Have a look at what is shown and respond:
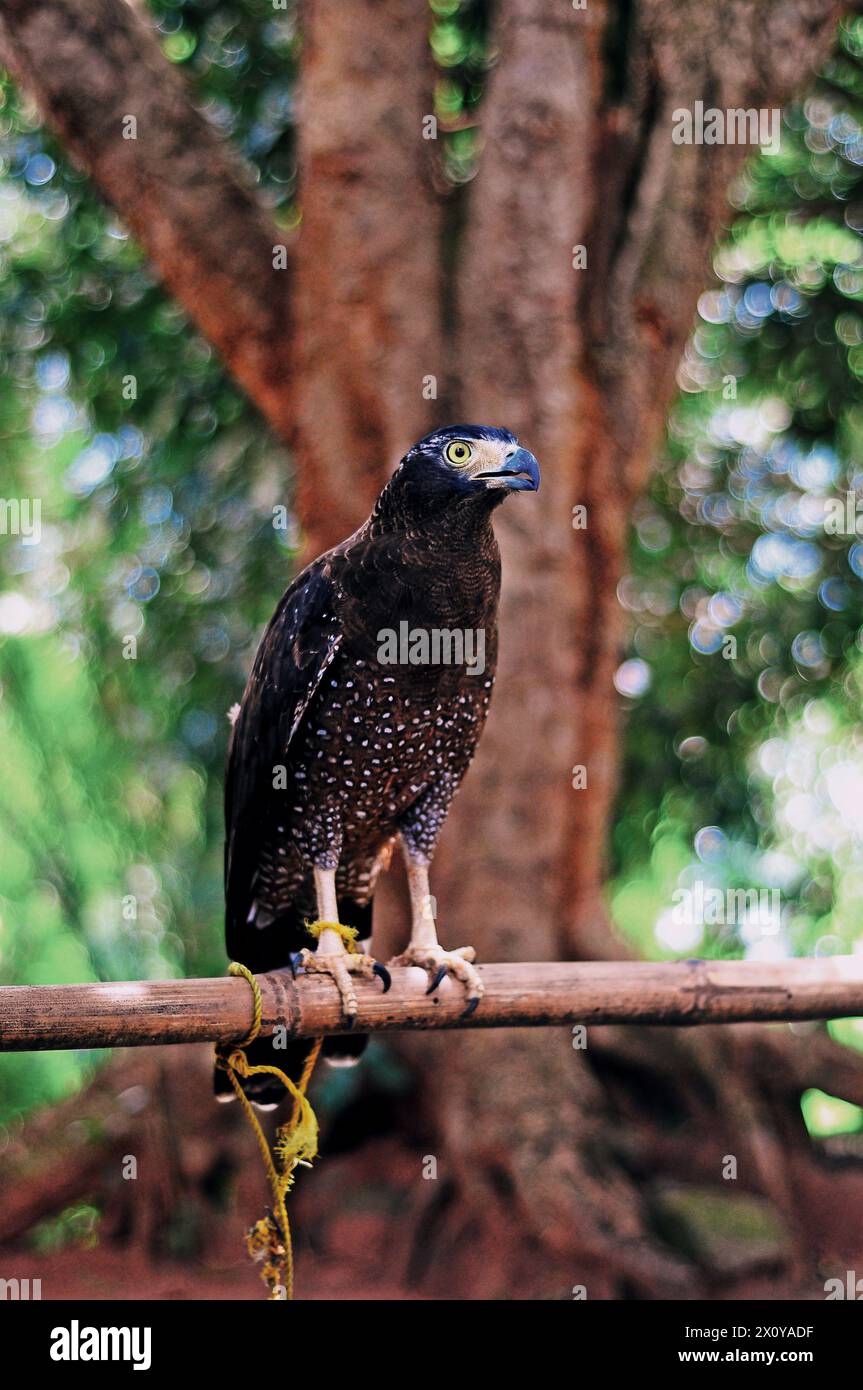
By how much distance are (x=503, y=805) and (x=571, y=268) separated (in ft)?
7.50

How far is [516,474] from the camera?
2580 mm

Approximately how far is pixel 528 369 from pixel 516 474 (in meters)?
2.65

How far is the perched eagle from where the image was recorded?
277 cm

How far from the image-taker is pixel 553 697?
5273 millimetres

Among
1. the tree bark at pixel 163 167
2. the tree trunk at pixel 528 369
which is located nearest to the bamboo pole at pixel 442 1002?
the tree trunk at pixel 528 369

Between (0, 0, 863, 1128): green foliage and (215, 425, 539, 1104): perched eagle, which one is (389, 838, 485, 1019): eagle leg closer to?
(215, 425, 539, 1104): perched eagle

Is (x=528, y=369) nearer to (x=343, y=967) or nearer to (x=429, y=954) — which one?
(x=429, y=954)

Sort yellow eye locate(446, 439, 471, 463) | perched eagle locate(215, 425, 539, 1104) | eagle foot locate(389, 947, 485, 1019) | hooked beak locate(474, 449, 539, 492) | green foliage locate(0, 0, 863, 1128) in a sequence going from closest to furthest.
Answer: hooked beak locate(474, 449, 539, 492) → yellow eye locate(446, 439, 471, 463) → perched eagle locate(215, 425, 539, 1104) → eagle foot locate(389, 947, 485, 1019) → green foliage locate(0, 0, 863, 1128)

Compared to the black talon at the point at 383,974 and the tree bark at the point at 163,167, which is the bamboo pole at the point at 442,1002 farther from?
the tree bark at the point at 163,167

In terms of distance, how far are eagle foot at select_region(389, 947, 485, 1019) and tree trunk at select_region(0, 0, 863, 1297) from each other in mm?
2087

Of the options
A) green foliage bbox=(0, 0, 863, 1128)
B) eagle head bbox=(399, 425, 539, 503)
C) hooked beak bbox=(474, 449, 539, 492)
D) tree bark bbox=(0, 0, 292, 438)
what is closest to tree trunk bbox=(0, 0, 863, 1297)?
tree bark bbox=(0, 0, 292, 438)

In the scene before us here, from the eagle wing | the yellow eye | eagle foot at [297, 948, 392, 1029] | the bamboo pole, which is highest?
the yellow eye

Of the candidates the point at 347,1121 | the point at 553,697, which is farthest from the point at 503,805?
the point at 347,1121

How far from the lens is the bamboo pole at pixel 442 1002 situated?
2.61 meters
